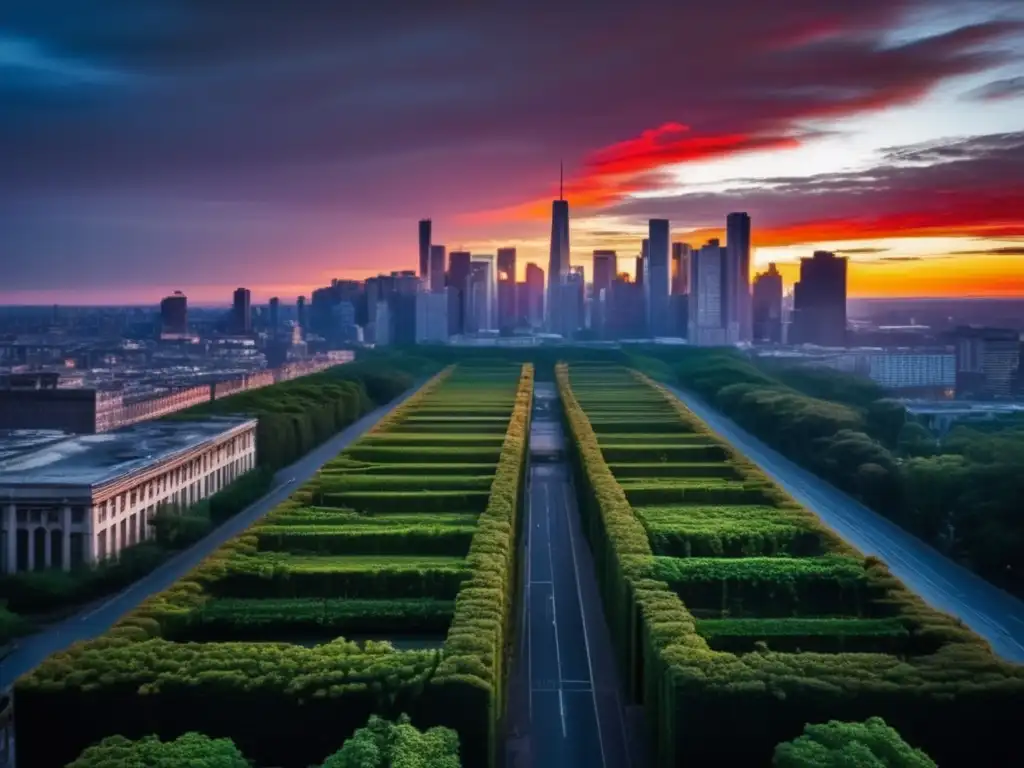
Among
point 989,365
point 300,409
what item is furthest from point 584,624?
point 989,365

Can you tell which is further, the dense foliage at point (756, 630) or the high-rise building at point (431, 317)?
the high-rise building at point (431, 317)

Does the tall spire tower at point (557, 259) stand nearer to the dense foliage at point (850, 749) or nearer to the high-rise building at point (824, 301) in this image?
the high-rise building at point (824, 301)

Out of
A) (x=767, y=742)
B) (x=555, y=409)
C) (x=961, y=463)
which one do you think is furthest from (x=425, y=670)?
(x=555, y=409)

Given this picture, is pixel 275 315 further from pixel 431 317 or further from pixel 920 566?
pixel 920 566

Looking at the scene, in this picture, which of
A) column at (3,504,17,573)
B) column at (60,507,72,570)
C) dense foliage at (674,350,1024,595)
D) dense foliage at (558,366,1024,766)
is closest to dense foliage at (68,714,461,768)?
dense foliage at (558,366,1024,766)

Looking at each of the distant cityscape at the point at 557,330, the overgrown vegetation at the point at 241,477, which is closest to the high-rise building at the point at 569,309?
the distant cityscape at the point at 557,330

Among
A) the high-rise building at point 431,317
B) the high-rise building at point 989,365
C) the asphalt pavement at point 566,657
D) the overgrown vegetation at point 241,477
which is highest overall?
the high-rise building at point 431,317

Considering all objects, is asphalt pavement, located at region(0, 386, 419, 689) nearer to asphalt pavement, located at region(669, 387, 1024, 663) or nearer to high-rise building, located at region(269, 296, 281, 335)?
asphalt pavement, located at region(669, 387, 1024, 663)
